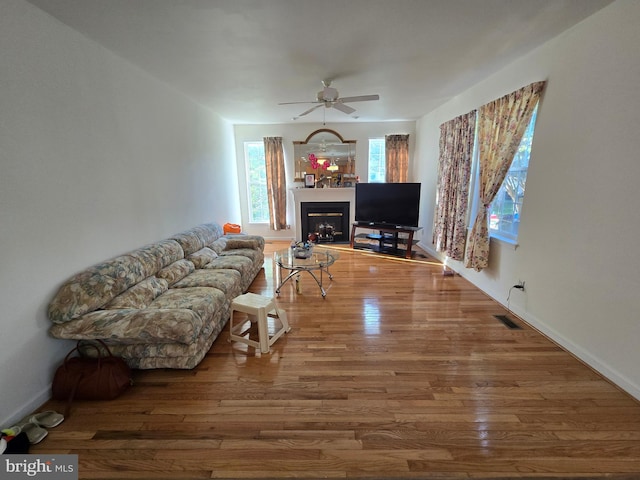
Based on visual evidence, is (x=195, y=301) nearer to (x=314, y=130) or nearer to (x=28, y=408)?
(x=28, y=408)

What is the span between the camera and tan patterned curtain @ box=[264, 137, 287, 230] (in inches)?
234

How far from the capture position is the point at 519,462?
1.40 m

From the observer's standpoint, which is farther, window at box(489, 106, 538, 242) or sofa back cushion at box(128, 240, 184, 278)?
window at box(489, 106, 538, 242)

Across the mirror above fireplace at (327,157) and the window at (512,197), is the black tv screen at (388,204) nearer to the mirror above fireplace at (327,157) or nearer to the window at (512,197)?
the mirror above fireplace at (327,157)

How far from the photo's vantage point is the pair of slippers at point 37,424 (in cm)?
153

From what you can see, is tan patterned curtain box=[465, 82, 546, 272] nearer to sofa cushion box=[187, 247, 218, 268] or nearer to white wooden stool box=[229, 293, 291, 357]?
white wooden stool box=[229, 293, 291, 357]

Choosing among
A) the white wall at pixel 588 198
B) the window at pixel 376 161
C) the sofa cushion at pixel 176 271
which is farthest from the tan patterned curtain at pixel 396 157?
the sofa cushion at pixel 176 271

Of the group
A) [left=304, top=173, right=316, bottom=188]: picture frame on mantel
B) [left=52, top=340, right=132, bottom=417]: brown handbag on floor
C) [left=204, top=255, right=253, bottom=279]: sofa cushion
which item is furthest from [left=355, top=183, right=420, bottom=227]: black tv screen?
[left=52, top=340, right=132, bottom=417]: brown handbag on floor

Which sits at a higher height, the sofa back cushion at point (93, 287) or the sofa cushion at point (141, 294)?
the sofa back cushion at point (93, 287)

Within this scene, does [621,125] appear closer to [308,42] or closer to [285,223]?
[308,42]

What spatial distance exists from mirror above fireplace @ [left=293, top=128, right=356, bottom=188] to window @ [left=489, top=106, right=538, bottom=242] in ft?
10.4

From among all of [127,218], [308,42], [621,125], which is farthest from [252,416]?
[621,125]

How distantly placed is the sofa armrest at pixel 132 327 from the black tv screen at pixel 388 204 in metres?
4.12

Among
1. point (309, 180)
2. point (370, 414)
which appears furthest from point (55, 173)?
point (309, 180)
